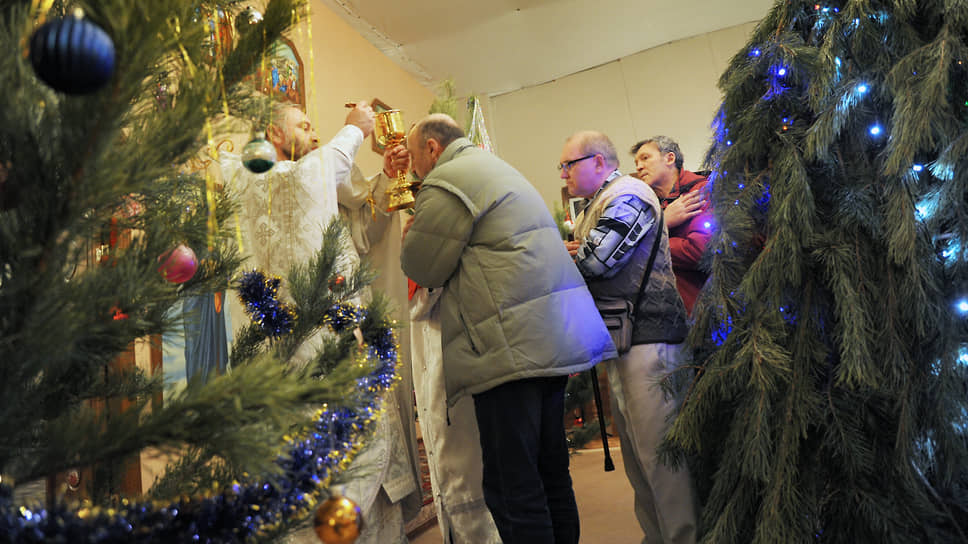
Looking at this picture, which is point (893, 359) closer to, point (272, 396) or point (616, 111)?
point (272, 396)

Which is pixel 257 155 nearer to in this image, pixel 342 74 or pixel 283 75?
pixel 283 75

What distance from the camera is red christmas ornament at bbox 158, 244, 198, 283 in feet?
2.87

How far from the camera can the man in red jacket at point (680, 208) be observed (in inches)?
102

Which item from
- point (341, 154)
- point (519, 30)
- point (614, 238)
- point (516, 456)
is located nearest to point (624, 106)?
point (519, 30)

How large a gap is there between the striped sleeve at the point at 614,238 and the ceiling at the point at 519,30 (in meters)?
3.21

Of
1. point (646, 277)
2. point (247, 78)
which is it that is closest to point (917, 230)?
point (646, 277)

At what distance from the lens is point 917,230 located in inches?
57.7

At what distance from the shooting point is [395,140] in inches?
96.6

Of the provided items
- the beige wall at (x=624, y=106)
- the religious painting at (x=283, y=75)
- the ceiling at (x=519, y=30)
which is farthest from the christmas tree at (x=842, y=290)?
the beige wall at (x=624, y=106)

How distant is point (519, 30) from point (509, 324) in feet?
13.8

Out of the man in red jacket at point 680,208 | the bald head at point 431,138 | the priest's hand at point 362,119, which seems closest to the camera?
the bald head at point 431,138

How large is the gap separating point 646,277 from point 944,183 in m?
0.96

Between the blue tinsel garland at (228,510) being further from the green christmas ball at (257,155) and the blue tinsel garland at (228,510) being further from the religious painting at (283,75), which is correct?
the religious painting at (283,75)

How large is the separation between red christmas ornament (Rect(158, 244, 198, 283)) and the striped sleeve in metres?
1.45
